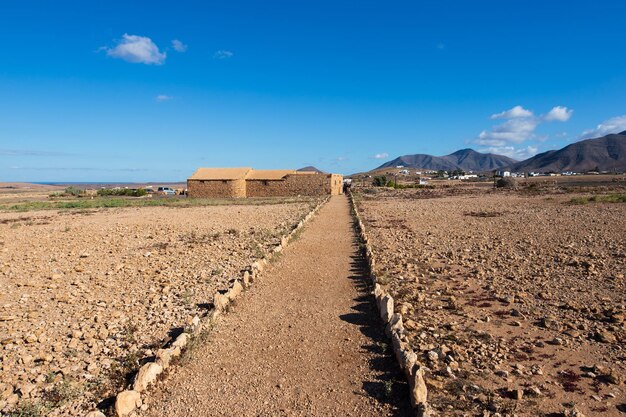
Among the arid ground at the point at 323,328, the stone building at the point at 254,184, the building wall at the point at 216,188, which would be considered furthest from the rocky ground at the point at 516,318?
Answer: the building wall at the point at 216,188

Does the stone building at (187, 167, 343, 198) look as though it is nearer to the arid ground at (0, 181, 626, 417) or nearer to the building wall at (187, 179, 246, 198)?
the building wall at (187, 179, 246, 198)

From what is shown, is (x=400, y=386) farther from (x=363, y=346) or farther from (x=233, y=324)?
(x=233, y=324)

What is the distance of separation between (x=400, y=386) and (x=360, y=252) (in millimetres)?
7662

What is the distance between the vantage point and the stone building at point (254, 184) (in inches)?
1764

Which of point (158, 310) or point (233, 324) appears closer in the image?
point (233, 324)

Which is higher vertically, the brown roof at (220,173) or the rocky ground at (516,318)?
the brown roof at (220,173)

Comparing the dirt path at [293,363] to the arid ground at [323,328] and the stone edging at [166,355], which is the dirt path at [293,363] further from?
the stone edging at [166,355]

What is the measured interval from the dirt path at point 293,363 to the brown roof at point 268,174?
127 feet

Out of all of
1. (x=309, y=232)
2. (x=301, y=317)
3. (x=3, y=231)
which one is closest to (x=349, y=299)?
(x=301, y=317)

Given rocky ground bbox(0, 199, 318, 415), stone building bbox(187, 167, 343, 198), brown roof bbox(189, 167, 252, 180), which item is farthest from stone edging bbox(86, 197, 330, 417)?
brown roof bbox(189, 167, 252, 180)

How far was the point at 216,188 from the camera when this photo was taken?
1790 inches

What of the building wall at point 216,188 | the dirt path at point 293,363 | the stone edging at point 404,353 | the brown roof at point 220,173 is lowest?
the dirt path at point 293,363

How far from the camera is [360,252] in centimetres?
1250

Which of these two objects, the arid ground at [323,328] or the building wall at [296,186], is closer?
the arid ground at [323,328]
